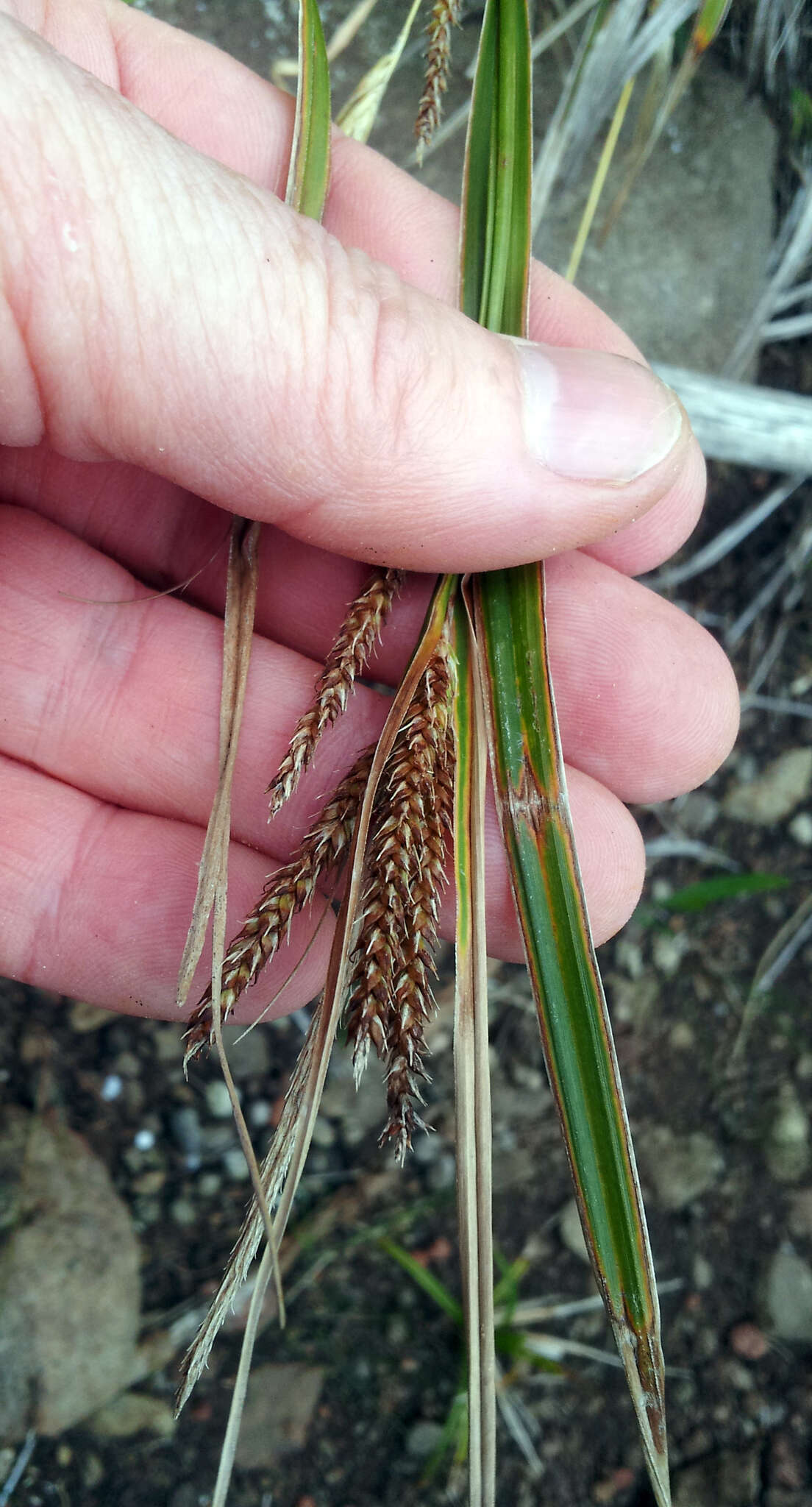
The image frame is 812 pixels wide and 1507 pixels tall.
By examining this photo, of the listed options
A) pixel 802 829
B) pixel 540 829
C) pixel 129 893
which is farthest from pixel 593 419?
pixel 802 829

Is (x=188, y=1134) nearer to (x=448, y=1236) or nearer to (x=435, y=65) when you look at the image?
(x=448, y=1236)

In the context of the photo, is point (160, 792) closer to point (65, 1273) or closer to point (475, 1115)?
point (475, 1115)

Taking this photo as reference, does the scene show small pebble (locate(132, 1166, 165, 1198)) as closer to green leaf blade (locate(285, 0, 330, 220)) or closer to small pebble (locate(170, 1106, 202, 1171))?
small pebble (locate(170, 1106, 202, 1171))

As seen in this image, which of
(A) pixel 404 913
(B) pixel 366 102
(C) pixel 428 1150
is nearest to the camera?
(A) pixel 404 913

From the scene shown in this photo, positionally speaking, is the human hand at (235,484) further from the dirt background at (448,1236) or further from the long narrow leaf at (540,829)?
the dirt background at (448,1236)

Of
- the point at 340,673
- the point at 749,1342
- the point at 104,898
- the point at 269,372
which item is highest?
the point at 269,372

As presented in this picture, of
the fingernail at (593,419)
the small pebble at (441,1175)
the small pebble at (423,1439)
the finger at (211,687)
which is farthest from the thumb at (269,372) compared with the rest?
the small pebble at (423,1439)
